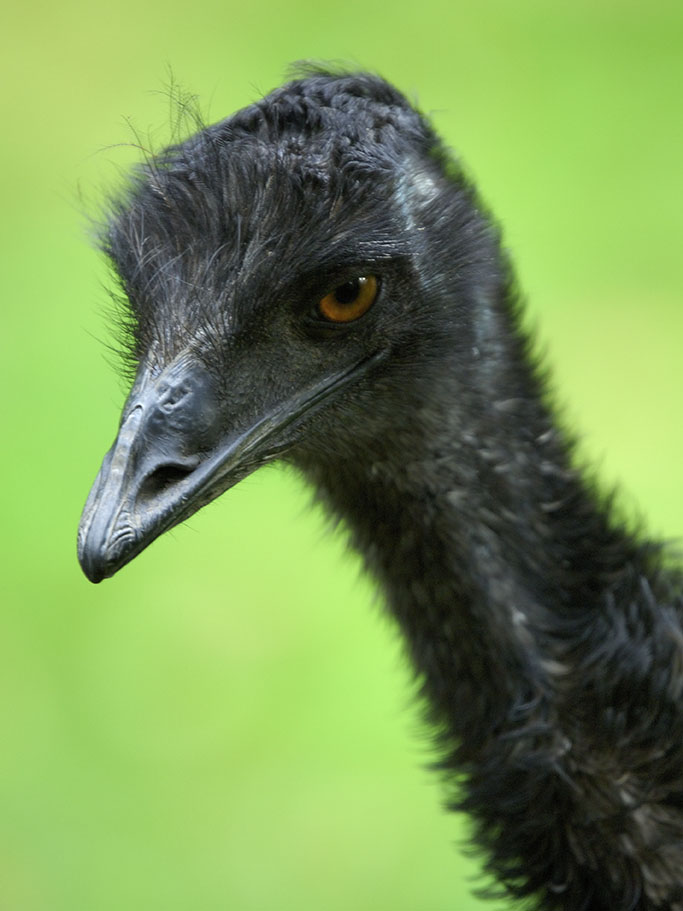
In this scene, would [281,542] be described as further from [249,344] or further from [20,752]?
[249,344]

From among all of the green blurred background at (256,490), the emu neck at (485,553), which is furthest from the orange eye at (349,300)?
the green blurred background at (256,490)

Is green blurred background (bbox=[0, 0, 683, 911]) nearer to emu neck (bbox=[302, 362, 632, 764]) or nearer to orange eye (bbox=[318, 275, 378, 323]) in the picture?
emu neck (bbox=[302, 362, 632, 764])

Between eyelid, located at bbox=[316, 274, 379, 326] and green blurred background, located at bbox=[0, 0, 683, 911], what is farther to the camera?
green blurred background, located at bbox=[0, 0, 683, 911]

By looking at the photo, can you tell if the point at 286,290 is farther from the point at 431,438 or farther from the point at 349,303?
the point at 431,438

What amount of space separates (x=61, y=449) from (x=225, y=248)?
7.69 ft

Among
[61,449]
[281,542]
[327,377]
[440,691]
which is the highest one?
[61,449]

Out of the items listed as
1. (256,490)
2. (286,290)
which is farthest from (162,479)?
(256,490)

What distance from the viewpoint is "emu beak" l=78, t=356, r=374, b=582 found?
1.49 m

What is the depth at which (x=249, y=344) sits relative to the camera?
5.44 feet

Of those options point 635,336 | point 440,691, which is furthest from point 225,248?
point 635,336

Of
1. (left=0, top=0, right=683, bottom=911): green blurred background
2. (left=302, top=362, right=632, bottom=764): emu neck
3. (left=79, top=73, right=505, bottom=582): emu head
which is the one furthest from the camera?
(left=0, top=0, right=683, bottom=911): green blurred background

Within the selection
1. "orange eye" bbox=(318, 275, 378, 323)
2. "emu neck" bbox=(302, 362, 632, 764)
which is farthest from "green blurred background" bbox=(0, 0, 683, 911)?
"orange eye" bbox=(318, 275, 378, 323)

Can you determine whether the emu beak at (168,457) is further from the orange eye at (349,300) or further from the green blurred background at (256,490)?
the green blurred background at (256,490)

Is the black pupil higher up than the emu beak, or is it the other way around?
the black pupil
